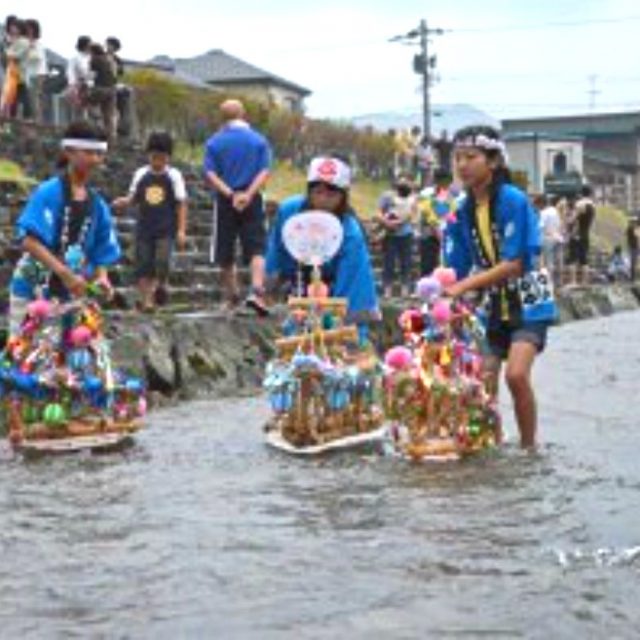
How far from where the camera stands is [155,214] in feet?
42.6

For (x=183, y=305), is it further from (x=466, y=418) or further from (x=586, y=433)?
(x=466, y=418)

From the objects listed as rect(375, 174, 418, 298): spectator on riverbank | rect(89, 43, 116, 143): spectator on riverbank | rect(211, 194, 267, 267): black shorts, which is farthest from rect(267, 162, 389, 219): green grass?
rect(211, 194, 267, 267): black shorts

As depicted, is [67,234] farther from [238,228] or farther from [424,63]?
[424,63]

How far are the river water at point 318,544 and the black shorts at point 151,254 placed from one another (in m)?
4.80

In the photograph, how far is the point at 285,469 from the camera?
7.41 meters

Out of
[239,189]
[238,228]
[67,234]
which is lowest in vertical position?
[67,234]

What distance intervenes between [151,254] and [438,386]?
589 cm

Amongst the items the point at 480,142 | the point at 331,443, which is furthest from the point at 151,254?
the point at 480,142

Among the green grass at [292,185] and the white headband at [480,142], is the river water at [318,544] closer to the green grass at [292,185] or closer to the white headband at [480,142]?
the white headband at [480,142]

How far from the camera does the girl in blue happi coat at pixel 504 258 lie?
771cm

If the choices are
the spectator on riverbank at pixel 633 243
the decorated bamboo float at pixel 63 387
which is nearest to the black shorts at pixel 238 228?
the decorated bamboo float at pixel 63 387

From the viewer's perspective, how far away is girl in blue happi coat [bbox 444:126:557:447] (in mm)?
7715

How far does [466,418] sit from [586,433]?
4.98ft

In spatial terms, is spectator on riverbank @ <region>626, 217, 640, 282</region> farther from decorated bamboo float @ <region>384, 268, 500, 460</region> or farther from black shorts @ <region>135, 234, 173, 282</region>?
decorated bamboo float @ <region>384, 268, 500, 460</region>
